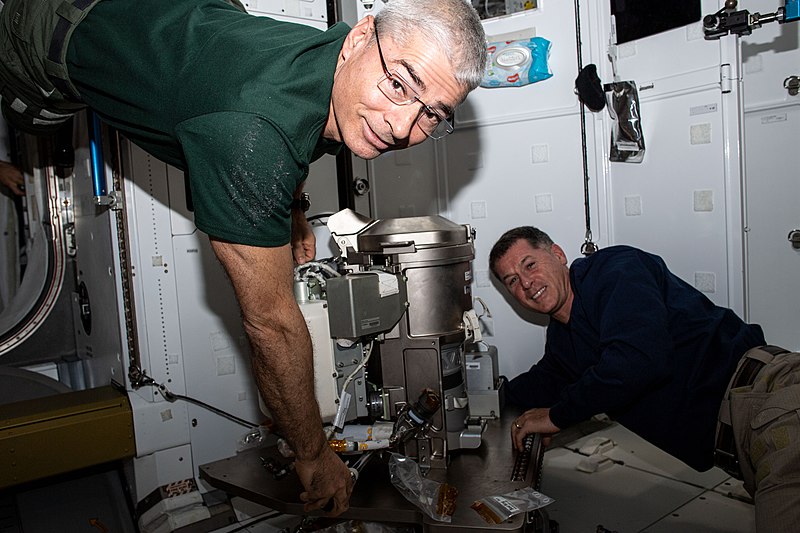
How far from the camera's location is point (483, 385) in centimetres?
198

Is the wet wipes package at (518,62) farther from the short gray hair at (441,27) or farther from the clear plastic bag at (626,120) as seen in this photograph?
the short gray hair at (441,27)

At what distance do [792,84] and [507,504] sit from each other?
2.48 metres

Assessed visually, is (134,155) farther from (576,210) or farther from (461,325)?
(576,210)

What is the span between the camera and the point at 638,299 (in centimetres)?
188

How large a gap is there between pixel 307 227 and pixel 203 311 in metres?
0.49

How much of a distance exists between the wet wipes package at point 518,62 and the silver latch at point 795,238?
139cm

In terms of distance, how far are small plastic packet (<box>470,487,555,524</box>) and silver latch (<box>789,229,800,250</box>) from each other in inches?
85.9

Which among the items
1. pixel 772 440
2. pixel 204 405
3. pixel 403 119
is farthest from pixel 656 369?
pixel 204 405

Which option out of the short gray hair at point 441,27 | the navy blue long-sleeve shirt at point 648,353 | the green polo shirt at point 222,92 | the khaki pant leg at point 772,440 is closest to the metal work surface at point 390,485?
the navy blue long-sleeve shirt at point 648,353

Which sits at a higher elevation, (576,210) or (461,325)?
(576,210)

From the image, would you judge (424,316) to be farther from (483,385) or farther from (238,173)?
(238,173)

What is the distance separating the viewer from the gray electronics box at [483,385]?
1.97 m

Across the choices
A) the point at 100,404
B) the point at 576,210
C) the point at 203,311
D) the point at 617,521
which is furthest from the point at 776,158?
the point at 100,404

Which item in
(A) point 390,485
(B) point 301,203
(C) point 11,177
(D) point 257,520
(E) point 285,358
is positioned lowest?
(D) point 257,520
